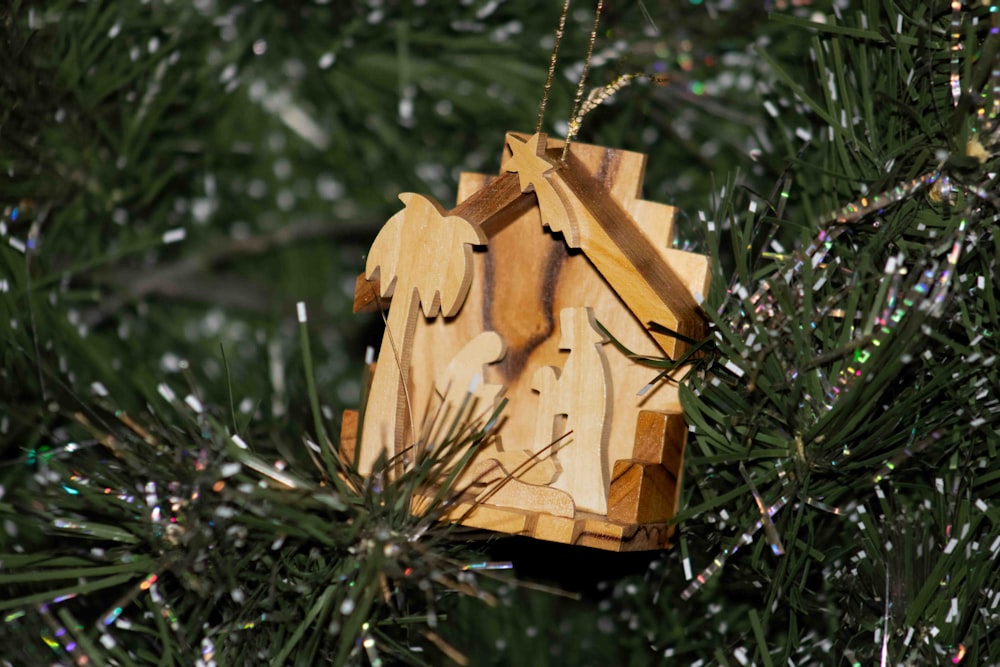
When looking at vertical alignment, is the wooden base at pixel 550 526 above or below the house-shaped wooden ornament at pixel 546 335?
below

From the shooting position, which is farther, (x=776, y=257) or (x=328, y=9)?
(x=328, y=9)

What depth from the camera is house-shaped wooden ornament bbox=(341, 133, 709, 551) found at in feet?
1.09

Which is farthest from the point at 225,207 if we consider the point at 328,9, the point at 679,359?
the point at 679,359

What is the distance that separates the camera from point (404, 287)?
0.35 metres

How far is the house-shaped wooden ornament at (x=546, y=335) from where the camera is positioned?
1.09ft

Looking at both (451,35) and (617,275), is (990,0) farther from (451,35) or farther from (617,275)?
(451,35)

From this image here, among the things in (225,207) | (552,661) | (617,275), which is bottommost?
(552,661)

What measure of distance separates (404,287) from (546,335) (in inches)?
A: 2.1

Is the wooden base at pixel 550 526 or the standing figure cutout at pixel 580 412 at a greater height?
the standing figure cutout at pixel 580 412

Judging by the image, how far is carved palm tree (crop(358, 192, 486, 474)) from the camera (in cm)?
35

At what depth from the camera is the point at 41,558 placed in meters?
0.31

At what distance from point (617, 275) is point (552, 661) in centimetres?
21

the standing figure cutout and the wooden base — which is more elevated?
the standing figure cutout

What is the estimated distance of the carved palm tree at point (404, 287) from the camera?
345 millimetres
